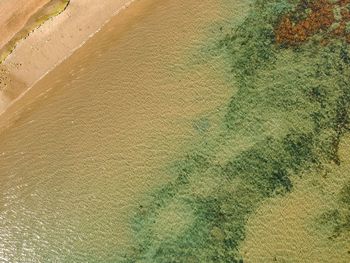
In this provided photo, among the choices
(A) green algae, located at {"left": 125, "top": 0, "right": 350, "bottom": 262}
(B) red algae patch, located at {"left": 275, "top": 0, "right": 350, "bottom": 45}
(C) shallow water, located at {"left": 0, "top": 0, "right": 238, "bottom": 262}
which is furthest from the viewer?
(B) red algae patch, located at {"left": 275, "top": 0, "right": 350, "bottom": 45}

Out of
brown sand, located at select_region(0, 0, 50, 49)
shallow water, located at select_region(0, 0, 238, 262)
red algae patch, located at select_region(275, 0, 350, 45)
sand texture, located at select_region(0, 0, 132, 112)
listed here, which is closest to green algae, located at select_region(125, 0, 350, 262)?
red algae patch, located at select_region(275, 0, 350, 45)

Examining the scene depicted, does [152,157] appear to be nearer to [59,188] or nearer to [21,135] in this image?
[59,188]

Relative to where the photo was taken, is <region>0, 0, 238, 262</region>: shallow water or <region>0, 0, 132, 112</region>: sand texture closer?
<region>0, 0, 238, 262</region>: shallow water

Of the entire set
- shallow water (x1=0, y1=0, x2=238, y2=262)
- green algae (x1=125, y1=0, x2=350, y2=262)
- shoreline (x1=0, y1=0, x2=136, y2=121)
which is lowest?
green algae (x1=125, y1=0, x2=350, y2=262)

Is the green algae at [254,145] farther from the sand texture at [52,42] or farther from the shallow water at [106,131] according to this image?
the sand texture at [52,42]

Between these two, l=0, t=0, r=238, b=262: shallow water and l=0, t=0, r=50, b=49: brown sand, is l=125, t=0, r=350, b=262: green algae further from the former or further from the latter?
Result: l=0, t=0, r=50, b=49: brown sand

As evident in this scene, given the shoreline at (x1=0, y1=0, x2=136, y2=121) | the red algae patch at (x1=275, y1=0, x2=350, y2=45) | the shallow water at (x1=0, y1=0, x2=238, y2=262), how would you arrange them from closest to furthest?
1. the shallow water at (x1=0, y1=0, x2=238, y2=262)
2. the shoreline at (x1=0, y1=0, x2=136, y2=121)
3. the red algae patch at (x1=275, y1=0, x2=350, y2=45)
